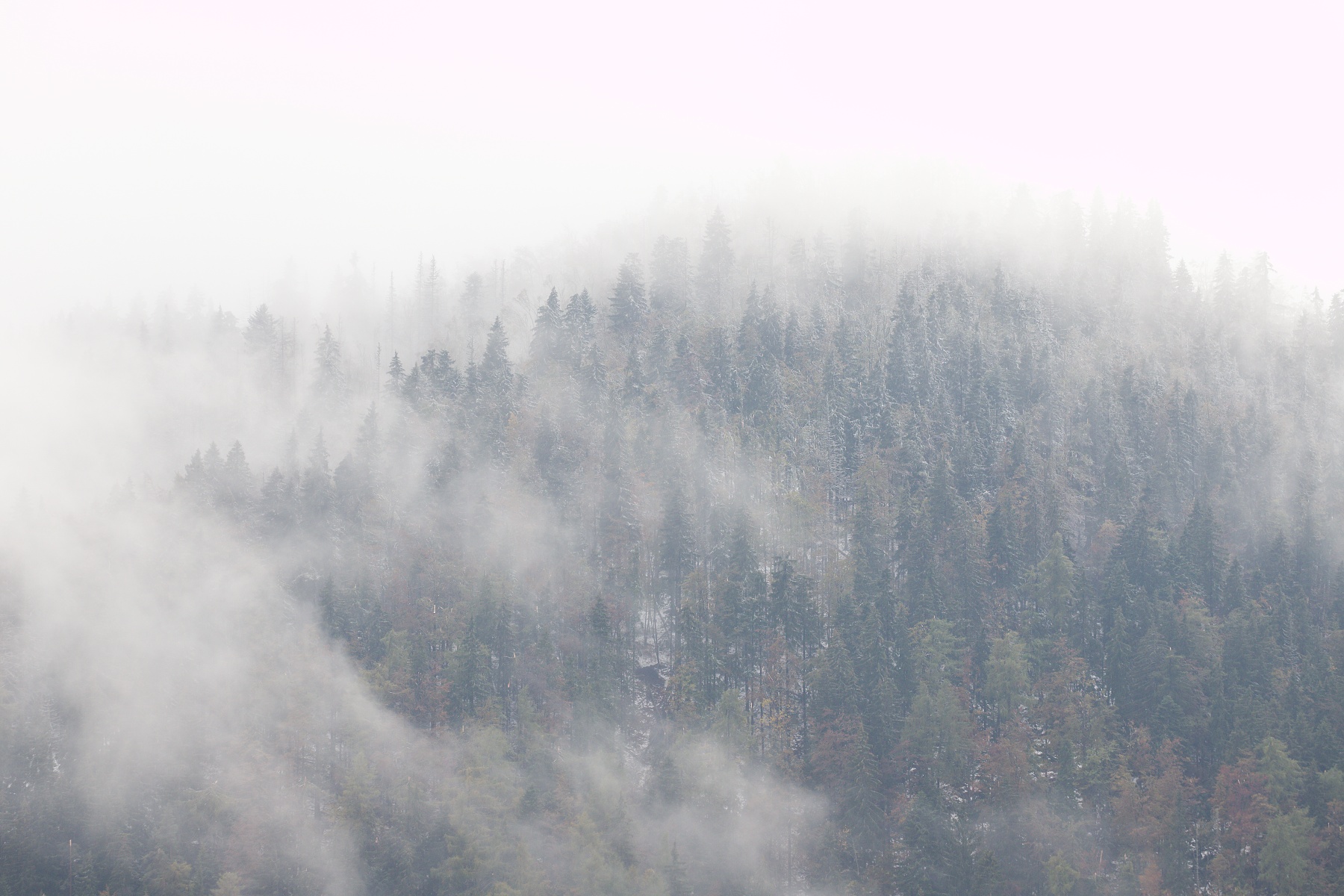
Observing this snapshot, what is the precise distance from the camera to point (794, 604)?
10231 cm

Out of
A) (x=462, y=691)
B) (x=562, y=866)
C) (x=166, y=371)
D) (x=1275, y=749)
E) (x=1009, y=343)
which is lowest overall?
(x=562, y=866)

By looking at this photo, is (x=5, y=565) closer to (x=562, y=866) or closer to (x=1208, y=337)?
(x=562, y=866)

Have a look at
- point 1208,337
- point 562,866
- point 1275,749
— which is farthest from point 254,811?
point 1208,337

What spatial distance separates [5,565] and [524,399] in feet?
192

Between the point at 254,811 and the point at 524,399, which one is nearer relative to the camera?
the point at 254,811

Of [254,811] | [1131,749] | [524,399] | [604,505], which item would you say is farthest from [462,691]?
[1131,749]

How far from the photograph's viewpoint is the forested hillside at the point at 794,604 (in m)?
82.1

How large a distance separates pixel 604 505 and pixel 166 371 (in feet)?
278

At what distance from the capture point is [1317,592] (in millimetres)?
104375

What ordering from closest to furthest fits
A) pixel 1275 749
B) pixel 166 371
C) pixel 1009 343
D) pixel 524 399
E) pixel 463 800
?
pixel 1275 749 → pixel 463 800 → pixel 524 399 → pixel 1009 343 → pixel 166 371

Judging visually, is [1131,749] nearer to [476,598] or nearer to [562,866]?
[562,866]

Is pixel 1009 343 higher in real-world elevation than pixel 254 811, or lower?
higher

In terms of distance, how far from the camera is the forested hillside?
82125mm

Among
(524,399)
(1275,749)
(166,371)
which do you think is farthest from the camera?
(166,371)
